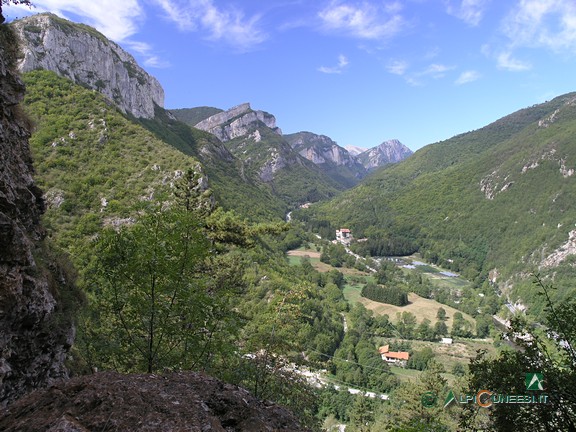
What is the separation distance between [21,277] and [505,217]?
168811 millimetres

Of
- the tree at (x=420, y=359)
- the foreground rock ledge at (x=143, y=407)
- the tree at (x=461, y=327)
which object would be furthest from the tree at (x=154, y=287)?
the tree at (x=461, y=327)

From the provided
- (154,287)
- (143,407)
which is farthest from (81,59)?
(143,407)

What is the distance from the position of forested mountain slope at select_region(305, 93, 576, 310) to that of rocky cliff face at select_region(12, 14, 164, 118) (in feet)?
382

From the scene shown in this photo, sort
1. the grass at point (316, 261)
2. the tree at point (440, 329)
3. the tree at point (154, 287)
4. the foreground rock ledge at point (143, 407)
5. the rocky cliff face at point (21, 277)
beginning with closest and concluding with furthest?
the foreground rock ledge at point (143, 407) < the rocky cliff face at point (21, 277) < the tree at point (154, 287) < the tree at point (440, 329) < the grass at point (316, 261)

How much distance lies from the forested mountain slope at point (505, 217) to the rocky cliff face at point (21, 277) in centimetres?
10826

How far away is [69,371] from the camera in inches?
368

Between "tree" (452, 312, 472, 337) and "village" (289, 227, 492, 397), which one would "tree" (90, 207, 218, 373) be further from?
"tree" (452, 312, 472, 337)

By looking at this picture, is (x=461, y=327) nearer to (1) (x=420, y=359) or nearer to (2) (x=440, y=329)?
(2) (x=440, y=329)

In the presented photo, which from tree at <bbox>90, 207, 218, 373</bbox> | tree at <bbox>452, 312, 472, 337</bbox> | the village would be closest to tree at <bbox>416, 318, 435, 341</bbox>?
the village

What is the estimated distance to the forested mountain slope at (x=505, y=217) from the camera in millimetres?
115438

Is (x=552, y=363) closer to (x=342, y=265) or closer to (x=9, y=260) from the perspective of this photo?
(x=9, y=260)

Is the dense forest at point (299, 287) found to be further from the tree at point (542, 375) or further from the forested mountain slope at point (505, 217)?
the forested mountain slope at point (505, 217)

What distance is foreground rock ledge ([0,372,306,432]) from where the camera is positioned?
3594mm

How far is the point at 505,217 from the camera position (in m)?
146
